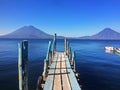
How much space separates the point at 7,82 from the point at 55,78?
996 cm

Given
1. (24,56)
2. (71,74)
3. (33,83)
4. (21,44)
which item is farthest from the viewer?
(33,83)

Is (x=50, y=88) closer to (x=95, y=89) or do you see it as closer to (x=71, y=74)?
(x=71, y=74)

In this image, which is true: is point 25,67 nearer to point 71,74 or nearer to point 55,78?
point 55,78

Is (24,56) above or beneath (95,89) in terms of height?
above

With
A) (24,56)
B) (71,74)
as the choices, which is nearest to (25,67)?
(24,56)

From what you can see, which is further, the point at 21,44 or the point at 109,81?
the point at 109,81

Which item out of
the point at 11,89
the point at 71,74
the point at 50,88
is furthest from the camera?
the point at 11,89

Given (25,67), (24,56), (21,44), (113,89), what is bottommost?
(113,89)

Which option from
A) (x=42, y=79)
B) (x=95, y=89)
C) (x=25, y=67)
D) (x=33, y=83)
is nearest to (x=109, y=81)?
(x=95, y=89)

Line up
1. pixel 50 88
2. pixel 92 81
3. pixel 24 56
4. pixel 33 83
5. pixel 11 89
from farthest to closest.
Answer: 1. pixel 92 81
2. pixel 33 83
3. pixel 11 89
4. pixel 50 88
5. pixel 24 56

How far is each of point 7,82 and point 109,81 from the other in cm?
1236

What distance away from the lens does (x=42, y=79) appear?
48.5 feet

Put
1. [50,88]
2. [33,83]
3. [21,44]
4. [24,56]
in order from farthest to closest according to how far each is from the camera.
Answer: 1. [33,83]
2. [50,88]
3. [24,56]
4. [21,44]

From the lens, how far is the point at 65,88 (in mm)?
10930
